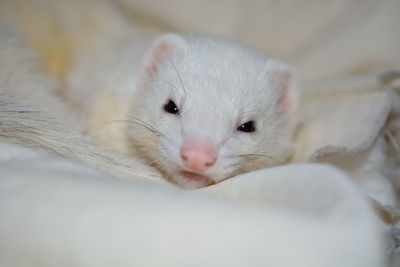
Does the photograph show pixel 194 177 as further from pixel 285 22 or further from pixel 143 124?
pixel 285 22

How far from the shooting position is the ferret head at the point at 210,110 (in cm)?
156

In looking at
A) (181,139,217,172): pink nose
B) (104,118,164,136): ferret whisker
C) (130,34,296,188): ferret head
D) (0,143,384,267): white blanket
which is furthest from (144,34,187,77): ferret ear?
(0,143,384,267): white blanket

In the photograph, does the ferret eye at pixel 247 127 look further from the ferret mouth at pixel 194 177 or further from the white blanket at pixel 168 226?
the white blanket at pixel 168 226

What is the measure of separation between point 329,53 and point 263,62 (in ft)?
1.96

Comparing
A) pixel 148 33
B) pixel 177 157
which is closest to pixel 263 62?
pixel 177 157

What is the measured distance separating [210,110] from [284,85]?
26.3 inches

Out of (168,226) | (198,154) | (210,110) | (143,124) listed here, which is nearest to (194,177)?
(198,154)

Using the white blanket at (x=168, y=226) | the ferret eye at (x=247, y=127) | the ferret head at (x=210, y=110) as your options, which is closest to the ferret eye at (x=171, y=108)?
the ferret head at (x=210, y=110)

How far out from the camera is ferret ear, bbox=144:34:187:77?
198cm

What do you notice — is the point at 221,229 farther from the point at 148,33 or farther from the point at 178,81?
the point at 148,33

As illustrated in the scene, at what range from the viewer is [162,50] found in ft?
6.69

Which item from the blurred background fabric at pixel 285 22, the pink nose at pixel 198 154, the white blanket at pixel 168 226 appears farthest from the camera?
the blurred background fabric at pixel 285 22

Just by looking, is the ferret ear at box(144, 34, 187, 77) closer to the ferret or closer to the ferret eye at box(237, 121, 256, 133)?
the ferret

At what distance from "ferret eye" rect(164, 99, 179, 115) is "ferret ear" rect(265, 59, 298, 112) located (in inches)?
22.2
